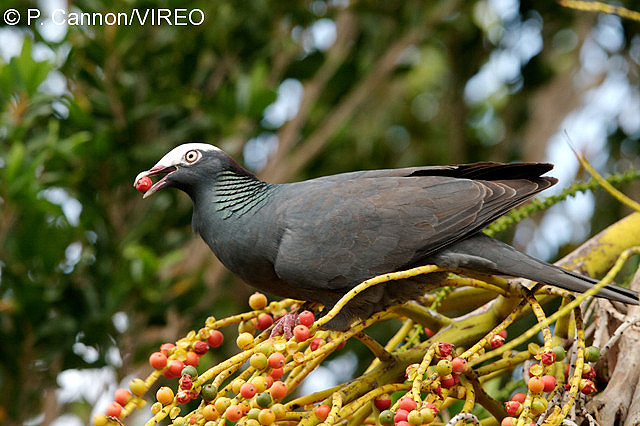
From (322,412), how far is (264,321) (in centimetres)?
24

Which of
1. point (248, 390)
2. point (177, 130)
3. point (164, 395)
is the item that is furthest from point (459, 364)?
point (177, 130)

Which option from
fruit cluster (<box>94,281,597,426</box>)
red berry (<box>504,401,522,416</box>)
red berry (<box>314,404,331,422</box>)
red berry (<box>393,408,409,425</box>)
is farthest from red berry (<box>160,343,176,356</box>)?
red berry (<box>504,401,522,416</box>)

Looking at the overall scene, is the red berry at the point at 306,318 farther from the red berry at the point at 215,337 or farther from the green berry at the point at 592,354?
the green berry at the point at 592,354

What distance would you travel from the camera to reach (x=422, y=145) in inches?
125

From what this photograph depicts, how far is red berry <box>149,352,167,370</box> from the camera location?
97 centimetres

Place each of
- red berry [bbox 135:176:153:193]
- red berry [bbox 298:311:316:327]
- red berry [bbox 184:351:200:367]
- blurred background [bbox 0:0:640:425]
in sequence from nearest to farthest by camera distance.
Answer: red berry [bbox 298:311:316:327] → red berry [bbox 184:351:200:367] → red berry [bbox 135:176:153:193] → blurred background [bbox 0:0:640:425]

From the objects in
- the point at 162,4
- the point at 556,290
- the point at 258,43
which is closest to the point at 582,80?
the point at 258,43

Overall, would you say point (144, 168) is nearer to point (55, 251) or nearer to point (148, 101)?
point (148, 101)

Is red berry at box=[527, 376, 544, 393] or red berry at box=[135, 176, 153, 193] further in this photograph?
red berry at box=[135, 176, 153, 193]

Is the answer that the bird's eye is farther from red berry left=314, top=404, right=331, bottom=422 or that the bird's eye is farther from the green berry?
the green berry

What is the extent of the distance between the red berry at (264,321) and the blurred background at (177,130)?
0.67 meters

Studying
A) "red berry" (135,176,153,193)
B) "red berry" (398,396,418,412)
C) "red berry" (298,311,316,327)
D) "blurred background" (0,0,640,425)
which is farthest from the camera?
"blurred background" (0,0,640,425)

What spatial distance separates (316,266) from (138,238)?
1102mm

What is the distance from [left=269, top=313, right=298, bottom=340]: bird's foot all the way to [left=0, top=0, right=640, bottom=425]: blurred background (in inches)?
26.1
